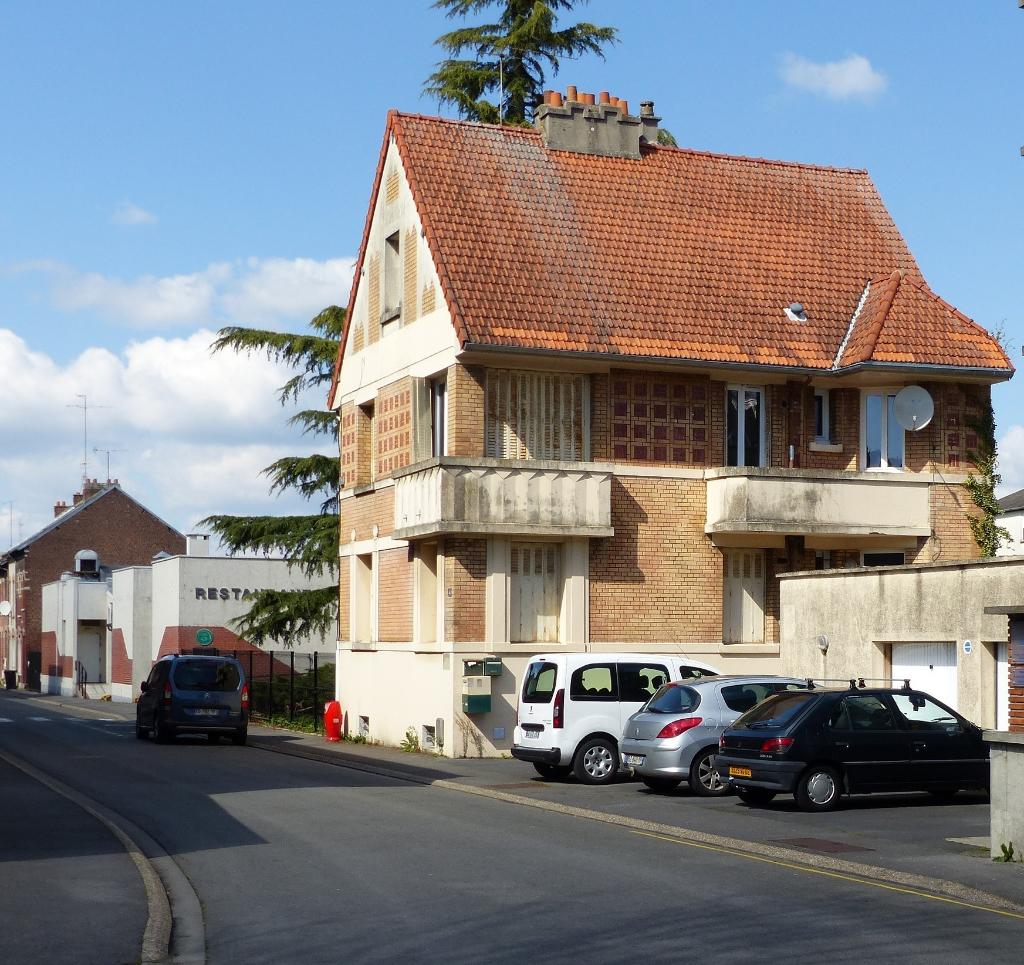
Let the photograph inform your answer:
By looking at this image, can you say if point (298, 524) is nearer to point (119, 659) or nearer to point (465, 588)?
point (465, 588)

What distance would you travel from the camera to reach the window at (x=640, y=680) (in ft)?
78.7

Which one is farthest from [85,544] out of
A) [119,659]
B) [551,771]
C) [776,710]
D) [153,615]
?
[776,710]

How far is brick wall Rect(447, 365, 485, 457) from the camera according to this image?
29828mm

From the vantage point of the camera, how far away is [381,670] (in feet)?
110

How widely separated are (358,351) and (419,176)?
208 inches

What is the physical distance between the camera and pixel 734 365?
3083 cm

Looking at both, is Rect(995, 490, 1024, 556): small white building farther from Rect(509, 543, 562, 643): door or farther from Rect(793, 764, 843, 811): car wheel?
Rect(793, 764, 843, 811): car wheel

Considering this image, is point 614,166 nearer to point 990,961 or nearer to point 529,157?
point 529,157

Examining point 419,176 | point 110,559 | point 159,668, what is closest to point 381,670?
point 159,668

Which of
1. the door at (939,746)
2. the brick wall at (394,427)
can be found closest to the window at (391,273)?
the brick wall at (394,427)

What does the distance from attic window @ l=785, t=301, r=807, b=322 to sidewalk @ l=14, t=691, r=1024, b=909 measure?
10.8 m

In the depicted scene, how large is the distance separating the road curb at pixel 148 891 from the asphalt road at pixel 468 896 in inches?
5.5

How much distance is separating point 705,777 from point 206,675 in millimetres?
14416

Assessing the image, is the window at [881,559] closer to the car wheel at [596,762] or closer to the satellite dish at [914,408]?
the satellite dish at [914,408]
